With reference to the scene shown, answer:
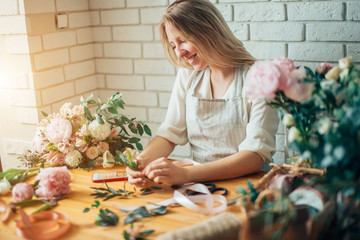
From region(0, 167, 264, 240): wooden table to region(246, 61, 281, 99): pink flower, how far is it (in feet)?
1.27

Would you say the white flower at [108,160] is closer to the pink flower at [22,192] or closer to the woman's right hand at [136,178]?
the woman's right hand at [136,178]

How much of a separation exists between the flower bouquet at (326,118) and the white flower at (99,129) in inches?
Answer: 27.8

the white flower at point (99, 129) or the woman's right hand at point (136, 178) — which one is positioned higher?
the white flower at point (99, 129)

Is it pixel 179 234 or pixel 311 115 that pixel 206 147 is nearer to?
pixel 311 115

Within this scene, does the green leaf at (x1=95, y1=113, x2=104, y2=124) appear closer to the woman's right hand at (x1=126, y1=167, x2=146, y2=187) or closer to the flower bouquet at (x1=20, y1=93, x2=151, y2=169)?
the flower bouquet at (x1=20, y1=93, x2=151, y2=169)

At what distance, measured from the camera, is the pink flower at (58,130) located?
156cm

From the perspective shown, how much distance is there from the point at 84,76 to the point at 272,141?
140 centimetres

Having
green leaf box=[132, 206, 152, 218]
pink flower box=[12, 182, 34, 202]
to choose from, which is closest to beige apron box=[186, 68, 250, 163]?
green leaf box=[132, 206, 152, 218]

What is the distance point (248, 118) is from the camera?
5.61ft

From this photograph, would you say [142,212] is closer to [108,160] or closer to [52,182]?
[52,182]

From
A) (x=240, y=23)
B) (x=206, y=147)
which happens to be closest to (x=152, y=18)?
(x=240, y=23)

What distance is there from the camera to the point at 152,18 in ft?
7.63

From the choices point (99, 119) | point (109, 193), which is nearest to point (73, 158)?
A: point (99, 119)

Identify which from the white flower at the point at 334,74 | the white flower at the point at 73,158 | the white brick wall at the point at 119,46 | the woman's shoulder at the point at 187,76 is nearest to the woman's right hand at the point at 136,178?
the white flower at the point at 73,158
